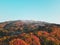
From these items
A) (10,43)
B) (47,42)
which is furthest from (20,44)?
(47,42)

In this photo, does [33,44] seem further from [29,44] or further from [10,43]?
[10,43]

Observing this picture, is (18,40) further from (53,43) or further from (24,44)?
(53,43)

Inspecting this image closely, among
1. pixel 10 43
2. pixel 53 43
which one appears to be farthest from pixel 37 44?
pixel 10 43

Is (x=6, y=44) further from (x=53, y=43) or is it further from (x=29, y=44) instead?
(x=53, y=43)

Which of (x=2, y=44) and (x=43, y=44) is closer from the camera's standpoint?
(x=2, y=44)

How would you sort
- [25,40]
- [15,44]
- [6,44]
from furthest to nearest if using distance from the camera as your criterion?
[25,40], [15,44], [6,44]

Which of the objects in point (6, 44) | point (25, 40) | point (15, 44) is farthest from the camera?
point (25, 40)

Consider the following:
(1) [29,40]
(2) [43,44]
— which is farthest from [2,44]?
(2) [43,44]

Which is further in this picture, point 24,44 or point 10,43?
point 24,44
